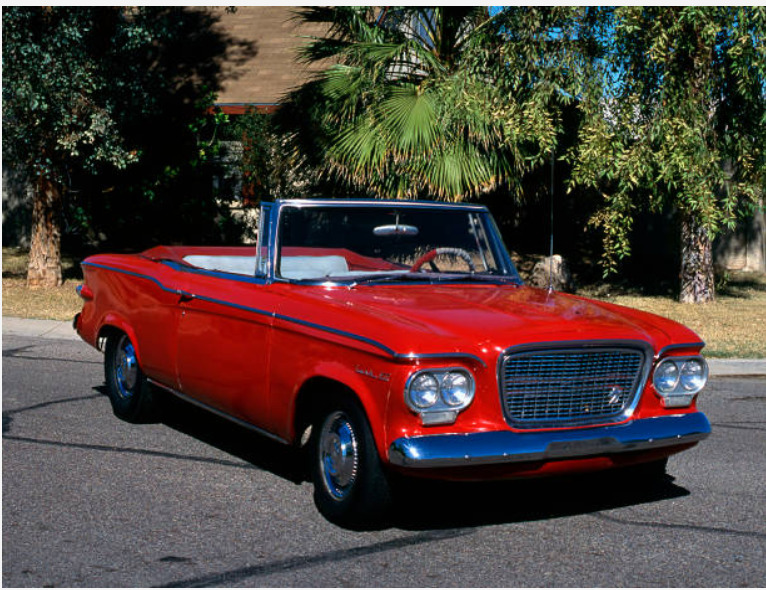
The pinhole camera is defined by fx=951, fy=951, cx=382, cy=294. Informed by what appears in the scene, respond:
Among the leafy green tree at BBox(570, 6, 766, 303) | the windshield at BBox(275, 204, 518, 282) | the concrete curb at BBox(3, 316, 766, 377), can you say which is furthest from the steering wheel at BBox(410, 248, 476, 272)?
the leafy green tree at BBox(570, 6, 766, 303)

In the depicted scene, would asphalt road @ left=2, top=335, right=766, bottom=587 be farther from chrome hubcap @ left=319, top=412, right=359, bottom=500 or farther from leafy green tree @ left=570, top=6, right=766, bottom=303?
leafy green tree @ left=570, top=6, right=766, bottom=303

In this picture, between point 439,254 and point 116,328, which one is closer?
point 439,254

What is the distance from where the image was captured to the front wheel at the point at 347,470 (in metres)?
4.46

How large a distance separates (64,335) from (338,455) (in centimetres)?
794

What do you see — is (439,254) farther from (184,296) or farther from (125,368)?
(125,368)

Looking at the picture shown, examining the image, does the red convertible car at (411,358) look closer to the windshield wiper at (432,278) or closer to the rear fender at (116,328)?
the windshield wiper at (432,278)

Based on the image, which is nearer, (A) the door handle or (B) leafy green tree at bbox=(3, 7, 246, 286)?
(A) the door handle

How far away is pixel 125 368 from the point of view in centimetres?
699

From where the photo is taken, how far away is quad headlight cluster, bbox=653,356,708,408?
4.85 metres

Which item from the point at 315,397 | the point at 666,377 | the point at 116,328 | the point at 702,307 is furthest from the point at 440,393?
the point at 702,307

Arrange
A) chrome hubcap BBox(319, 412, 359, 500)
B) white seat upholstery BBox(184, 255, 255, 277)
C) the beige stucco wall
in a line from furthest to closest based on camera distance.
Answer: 1. the beige stucco wall
2. white seat upholstery BBox(184, 255, 255, 277)
3. chrome hubcap BBox(319, 412, 359, 500)

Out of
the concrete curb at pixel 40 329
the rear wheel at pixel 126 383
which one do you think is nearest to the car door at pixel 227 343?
the rear wheel at pixel 126 383

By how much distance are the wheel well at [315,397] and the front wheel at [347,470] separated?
4cm

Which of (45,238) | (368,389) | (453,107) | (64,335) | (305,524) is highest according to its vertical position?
(453,107)
